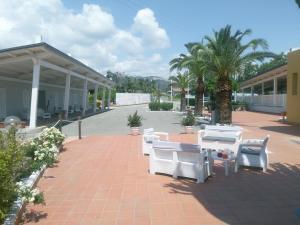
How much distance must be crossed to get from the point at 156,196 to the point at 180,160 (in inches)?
56.2

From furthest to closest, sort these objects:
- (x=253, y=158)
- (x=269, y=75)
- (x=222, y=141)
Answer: (x=269, y=75)
(x=222, y=141)
(x=253, y=158)

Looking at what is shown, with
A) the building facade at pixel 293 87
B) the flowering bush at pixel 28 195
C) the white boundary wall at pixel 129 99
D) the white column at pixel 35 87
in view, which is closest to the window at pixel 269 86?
the building facade at pixel 293 87

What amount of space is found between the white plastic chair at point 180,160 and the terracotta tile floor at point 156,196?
0.55ft

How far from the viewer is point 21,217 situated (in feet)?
17.9

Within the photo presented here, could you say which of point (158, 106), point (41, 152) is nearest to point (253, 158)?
point (41, 152)

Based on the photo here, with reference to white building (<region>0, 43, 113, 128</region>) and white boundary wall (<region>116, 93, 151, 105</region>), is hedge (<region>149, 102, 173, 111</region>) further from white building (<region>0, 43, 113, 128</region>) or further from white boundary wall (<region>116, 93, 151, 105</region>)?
white boundary wall (<region>116, 93, 151, 105</region>)

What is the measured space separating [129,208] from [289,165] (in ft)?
16.7

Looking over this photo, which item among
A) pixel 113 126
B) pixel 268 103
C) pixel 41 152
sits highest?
pixel 268 103

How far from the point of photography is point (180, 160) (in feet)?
25.5

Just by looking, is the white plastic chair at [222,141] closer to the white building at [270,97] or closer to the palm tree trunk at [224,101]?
the palm tree trunk at [224,101]

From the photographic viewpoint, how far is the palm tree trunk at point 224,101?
18.7 metres

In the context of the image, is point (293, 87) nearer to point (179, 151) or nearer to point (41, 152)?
point (179, 151)

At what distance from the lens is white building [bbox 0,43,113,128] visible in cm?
1731

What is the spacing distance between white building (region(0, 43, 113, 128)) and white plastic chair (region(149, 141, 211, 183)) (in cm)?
983
